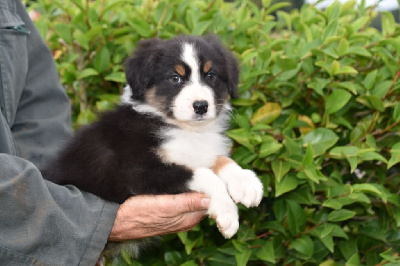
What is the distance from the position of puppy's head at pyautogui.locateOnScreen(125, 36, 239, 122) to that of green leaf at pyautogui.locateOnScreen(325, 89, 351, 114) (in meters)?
0.66

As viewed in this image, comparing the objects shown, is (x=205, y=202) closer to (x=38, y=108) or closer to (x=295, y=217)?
(x=295, y=217)

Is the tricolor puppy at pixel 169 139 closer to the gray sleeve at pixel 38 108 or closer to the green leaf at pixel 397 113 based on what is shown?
the gray sleeve at pixel 38 108

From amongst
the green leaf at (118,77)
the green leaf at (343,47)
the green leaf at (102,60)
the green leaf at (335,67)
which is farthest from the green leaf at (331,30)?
the green leaf at (102,60)

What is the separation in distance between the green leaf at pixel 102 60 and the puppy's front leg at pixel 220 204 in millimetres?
1435

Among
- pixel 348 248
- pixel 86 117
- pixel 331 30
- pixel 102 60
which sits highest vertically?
pixel 331 30

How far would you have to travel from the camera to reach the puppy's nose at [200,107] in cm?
254

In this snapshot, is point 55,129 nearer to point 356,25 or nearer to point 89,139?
point 89,139

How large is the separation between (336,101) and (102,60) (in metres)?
1.66

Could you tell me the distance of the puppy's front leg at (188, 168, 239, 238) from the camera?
2.31 meters

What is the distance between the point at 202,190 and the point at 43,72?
1479 millimetres

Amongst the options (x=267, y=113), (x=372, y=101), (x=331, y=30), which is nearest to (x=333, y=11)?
(x=331, y=30)

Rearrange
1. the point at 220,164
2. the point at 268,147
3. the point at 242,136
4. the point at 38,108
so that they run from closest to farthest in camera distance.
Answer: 1. the point at 220,164
2. the point at 268,147
3. the point at 242,136
4. the point at 38,108

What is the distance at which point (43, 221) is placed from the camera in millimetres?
2057

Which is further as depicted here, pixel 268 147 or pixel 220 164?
pixel 268 147
